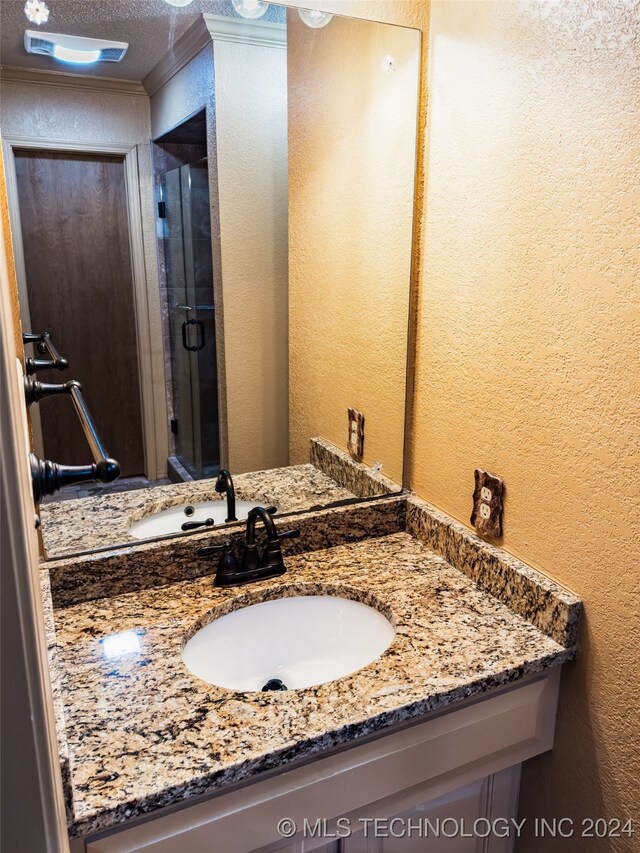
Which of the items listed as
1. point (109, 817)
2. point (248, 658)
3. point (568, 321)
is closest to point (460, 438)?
point (568, 321)

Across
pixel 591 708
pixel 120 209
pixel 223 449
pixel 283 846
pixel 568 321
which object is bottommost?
pixel 283 846

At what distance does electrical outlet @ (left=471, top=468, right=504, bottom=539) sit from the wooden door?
0.69 m

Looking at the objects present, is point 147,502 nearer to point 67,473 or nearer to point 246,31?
point 67,473

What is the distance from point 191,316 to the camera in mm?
1300

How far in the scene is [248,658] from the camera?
1231 millimetres

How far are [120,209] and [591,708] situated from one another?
3.98 ft

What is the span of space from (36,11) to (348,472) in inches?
42.1

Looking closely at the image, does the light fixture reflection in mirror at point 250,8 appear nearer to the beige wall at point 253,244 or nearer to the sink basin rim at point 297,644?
the beige wall at point 253,244

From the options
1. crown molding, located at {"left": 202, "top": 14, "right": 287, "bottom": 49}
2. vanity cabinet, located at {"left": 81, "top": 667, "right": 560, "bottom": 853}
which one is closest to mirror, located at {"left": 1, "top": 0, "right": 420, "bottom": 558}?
crown molding, located at {"left": 202, "top": 14, "right": 287, "bottom": 49}

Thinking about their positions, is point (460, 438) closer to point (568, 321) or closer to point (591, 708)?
point (568, 321)

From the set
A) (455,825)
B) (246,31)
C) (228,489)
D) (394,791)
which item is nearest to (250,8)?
(246,31)

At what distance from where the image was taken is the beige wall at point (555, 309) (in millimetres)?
970

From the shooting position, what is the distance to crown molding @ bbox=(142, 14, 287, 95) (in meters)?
1.18

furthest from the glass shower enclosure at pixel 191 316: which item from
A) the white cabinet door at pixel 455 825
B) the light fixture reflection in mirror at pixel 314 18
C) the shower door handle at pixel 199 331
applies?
the white cabinet door at pixel 455 825
